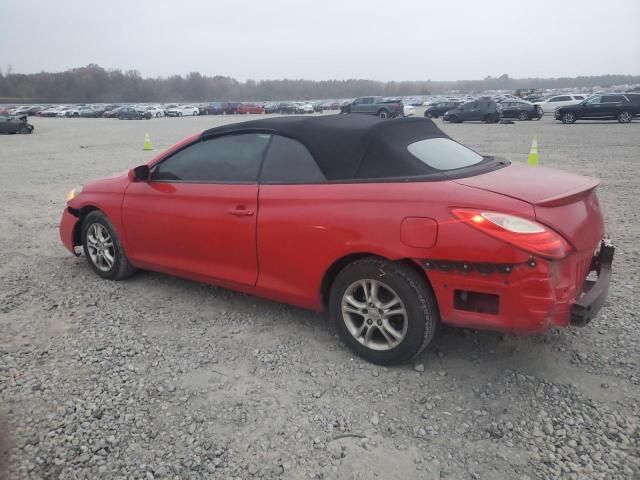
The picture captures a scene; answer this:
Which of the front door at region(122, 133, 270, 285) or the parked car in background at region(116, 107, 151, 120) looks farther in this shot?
the parked car in background at region(116, 107, 151, 120)

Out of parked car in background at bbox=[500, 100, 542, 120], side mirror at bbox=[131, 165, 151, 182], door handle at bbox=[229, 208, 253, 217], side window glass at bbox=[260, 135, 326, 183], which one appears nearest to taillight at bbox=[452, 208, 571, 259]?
side window glass at bbox=[260, 135, 326, 183]

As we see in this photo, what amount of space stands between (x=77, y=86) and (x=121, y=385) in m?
124

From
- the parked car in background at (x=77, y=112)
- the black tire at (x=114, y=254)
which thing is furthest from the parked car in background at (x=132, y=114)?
the black tire at (x=114, y=254)

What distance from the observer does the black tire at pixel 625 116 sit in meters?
26.5

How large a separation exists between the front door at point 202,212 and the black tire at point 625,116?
28740 millimetres

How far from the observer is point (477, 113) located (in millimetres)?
32719

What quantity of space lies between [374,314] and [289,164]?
1.24 metres

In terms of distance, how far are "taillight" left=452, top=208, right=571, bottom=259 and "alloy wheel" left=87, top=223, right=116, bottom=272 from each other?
11.4ft

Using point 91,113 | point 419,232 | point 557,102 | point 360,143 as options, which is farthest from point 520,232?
point 91,113

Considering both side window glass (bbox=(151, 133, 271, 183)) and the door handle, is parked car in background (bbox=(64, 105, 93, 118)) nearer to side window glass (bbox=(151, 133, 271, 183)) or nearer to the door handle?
side window glass (bbox=(151, 133, 271, 183))

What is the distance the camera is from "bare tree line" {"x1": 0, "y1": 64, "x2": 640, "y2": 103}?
106 meters

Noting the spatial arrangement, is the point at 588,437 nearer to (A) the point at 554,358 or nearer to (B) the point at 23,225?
(A) the point at 554,358

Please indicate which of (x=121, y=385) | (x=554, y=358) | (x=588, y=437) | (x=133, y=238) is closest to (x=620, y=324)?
(x=554, y=358)

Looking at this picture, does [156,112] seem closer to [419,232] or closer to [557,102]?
[557,102]
